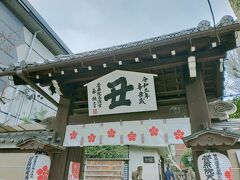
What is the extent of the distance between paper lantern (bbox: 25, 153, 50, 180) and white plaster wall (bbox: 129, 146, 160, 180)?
912cm

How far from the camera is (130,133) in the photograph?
477 centimetres

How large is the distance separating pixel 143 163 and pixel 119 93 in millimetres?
10352

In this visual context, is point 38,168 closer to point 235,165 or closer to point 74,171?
point 74,171

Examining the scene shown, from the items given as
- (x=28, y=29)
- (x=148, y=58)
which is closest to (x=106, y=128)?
(x=148, y=58)

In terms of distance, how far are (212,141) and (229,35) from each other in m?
1.98

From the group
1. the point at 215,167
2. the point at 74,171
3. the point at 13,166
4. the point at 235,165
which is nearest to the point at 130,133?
the point at 215,167

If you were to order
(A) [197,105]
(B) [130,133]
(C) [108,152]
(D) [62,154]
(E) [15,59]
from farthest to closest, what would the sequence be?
(C) [108,152]
(E) [15,59]
(D) [62,154]
(B) [130,133]
(A) [197,105]

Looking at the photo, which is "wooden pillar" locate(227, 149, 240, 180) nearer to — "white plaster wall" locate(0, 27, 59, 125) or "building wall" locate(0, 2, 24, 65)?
"white plaster wall" locate(0, 27, 59, 125)

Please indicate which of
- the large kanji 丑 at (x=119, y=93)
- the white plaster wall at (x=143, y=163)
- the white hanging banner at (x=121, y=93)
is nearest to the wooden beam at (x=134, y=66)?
the white hanging banner at (x=121, y=93)

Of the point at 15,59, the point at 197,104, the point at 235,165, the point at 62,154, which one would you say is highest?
the point at 15,59

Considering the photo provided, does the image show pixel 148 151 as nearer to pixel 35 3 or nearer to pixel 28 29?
pixel 28 29

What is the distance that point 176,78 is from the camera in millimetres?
5219

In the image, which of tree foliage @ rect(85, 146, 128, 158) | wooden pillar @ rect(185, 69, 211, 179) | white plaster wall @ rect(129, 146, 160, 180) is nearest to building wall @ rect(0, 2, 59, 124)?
tree foliage @ rect(85, 146, 128, 158)

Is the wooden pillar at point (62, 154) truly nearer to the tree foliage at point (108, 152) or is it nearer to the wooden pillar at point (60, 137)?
the wooden pillar at point (60, 137)
